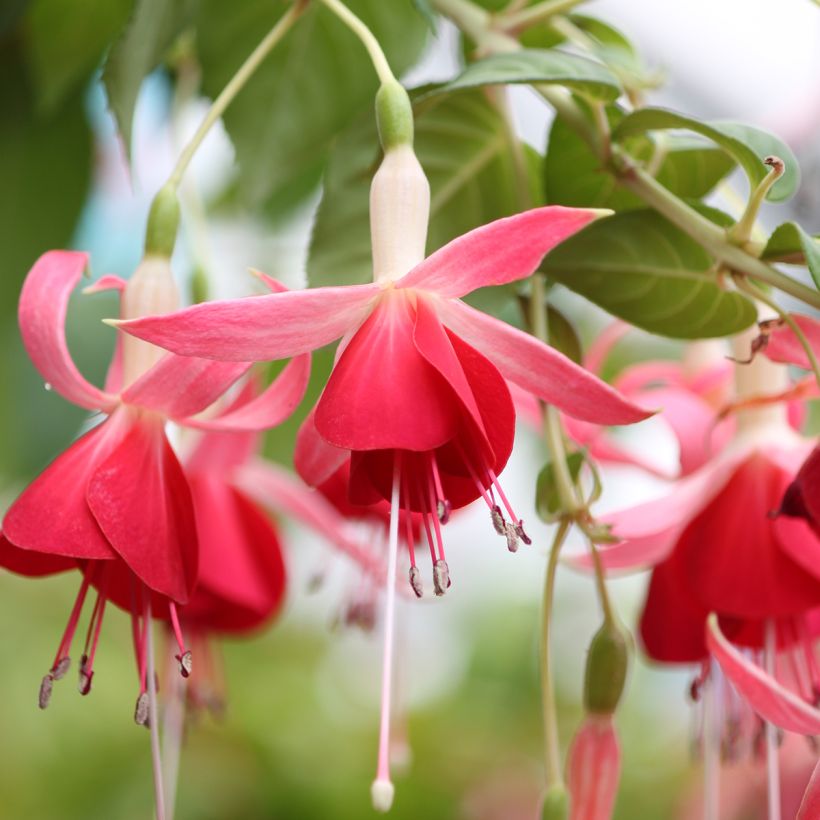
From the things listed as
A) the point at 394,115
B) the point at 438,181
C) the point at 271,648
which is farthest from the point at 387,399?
the point at 271,648

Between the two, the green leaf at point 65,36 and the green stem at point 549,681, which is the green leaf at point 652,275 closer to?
the green stem at point 549,681

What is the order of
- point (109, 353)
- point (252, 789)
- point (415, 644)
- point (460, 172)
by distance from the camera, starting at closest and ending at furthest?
point (460, 172)
point (109, 353)
point (252, 789)
point (415, 644)

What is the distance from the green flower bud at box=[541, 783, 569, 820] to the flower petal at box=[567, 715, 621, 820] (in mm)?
35

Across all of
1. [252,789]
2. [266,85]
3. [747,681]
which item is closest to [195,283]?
[266,85]

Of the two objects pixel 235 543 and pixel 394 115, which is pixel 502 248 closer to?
pixel 394 115

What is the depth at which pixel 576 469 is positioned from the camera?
50 centimetres

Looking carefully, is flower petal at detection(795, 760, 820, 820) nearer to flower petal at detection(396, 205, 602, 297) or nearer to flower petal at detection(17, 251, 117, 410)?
flower petal at detection(396, 205, 602, 297)

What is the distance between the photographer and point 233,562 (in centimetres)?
68

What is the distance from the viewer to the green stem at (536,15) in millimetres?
587

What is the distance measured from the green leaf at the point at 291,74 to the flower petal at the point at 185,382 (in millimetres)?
275

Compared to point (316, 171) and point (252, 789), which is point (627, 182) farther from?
point (252, 789)

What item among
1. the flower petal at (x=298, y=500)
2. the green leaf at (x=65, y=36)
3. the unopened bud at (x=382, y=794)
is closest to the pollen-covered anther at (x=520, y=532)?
the unopened bud at (x=382, y=794)

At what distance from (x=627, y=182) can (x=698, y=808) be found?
48.0 inches

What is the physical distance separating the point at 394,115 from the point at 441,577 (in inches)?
7.1
